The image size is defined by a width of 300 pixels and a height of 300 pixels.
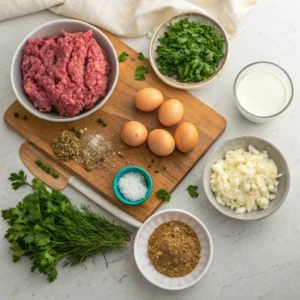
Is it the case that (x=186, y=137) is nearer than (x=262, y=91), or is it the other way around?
(x=186, y=137)

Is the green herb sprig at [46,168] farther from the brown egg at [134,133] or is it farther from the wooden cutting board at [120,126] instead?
the brown egg at [134,133]

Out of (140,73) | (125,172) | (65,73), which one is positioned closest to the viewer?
(65,73)

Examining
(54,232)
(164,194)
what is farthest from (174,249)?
(54,232)

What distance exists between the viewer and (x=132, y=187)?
2719 millimetres

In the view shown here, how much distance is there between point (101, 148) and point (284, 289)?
1.09 m

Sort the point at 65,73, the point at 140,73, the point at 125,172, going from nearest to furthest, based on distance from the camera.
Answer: the point at 65,73, the point at 125,172, the point at 140,73

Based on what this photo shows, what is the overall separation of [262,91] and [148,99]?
0.56m

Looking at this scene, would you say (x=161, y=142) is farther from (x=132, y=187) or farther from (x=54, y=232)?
(x=54, y=232)

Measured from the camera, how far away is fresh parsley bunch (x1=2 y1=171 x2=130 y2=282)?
2670 mm

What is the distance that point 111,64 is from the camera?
2.82 m

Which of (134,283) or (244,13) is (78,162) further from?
(244,13)

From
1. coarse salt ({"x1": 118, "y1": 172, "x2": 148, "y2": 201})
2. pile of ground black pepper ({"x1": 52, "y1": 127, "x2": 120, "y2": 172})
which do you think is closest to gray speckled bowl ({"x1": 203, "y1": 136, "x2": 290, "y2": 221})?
coarse salt ({"x1": 118, "y1": 172, "x2": 148, "y2": 201})

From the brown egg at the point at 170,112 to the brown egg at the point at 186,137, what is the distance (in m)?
0.04

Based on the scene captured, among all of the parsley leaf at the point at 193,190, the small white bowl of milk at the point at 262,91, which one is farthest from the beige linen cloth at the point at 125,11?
the parsley leaf at the point at 193,190
